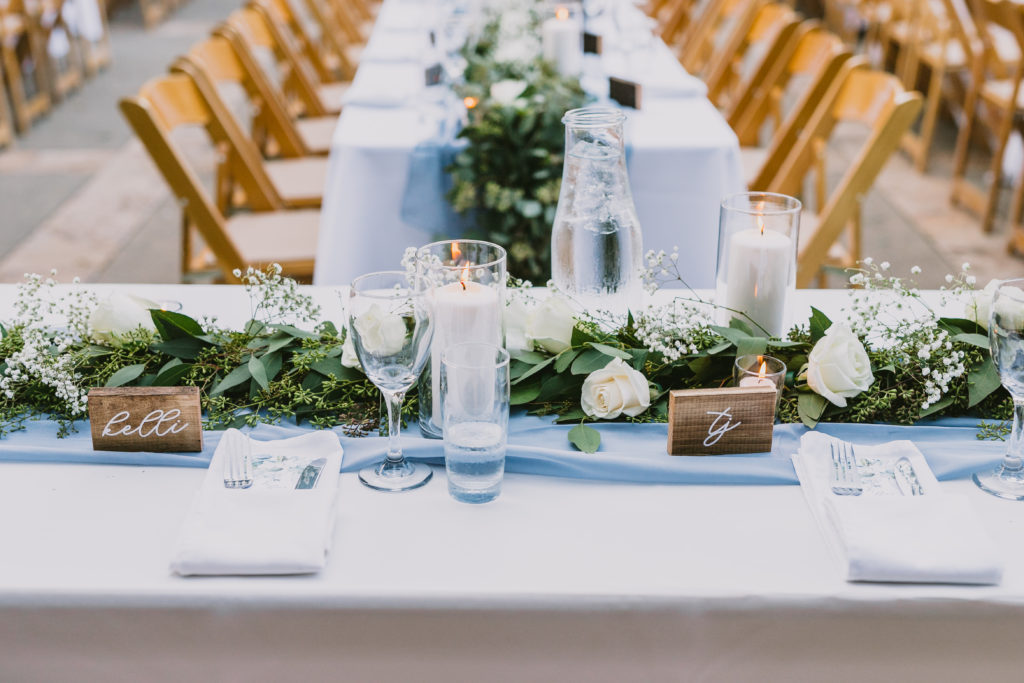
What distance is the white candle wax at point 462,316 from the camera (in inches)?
43.9

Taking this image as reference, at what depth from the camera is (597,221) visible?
1.35m

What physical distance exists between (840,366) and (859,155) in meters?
1.53

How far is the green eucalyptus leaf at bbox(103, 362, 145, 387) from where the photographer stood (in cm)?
123

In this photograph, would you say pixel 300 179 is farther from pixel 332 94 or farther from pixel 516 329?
pixel 516 329

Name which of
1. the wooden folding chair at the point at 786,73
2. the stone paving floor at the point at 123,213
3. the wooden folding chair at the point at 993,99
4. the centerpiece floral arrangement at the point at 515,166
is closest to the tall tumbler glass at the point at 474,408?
the centerpiece floral arrangement at the point at 515,166

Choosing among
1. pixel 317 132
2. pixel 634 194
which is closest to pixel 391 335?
pixel 634 194

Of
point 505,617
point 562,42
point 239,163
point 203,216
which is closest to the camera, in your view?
point 505,617

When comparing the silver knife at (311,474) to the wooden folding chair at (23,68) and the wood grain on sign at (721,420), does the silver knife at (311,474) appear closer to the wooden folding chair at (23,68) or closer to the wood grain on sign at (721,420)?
the wood grain on sign at (721,420)

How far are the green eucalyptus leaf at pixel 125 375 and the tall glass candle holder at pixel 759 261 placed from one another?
74 centimetres

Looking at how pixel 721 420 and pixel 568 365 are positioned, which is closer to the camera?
pixel 721 420

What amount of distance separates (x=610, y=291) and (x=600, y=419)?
0.23 metres

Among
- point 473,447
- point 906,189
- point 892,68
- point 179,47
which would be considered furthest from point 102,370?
point 179,47

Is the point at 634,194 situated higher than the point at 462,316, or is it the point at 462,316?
the point at 462,316

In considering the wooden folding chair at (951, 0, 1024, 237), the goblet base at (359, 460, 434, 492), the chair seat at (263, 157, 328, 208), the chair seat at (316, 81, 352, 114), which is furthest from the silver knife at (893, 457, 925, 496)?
the chair seat at (316, 81, 352, 114)
